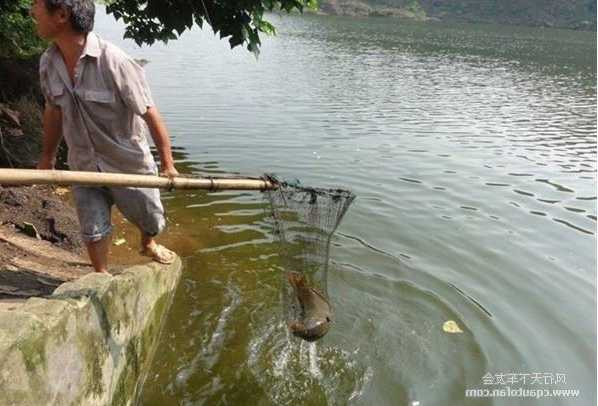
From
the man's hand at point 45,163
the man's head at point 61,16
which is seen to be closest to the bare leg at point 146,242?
the man's hand at point 45,163

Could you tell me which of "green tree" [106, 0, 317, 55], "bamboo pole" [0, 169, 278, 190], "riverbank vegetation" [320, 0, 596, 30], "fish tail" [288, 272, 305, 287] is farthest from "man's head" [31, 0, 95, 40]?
"riverbank vegetation" [320, 0, 596, 30]

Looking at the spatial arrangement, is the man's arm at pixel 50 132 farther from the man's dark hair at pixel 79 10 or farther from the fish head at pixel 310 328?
the fish head at pixel 310 328

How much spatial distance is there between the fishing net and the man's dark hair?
5.81ft

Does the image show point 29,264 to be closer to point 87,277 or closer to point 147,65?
point 87,277

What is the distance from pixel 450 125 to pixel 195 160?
7.72 meters

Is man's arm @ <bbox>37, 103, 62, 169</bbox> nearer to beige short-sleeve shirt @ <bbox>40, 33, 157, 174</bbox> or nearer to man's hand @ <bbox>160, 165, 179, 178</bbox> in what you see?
Result: beige short-sleeve shirt @ <bbox>40, 33, 157, 174</bbox>

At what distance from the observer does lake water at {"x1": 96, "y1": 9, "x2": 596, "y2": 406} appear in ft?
15.3

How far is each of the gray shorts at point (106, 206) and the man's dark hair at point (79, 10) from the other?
1.24 m

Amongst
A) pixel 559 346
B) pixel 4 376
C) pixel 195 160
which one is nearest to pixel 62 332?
pixel 4 376

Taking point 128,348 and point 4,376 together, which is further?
point 128,348

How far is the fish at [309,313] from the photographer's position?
13.9 ft

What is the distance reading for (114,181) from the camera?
3332 millimetres

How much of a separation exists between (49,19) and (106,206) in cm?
154

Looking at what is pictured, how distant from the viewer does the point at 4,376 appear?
2.50 metres
